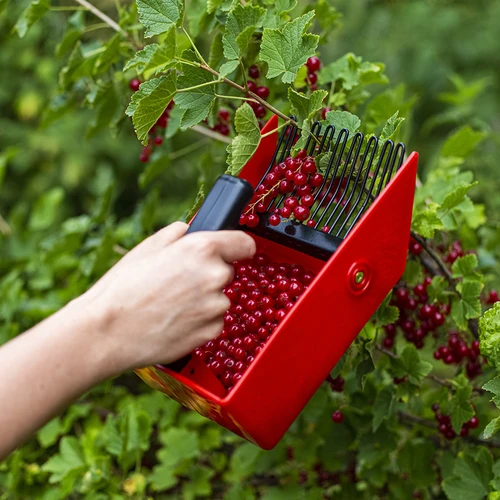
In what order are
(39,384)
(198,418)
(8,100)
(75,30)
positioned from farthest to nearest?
(8,100) < (198,418) < (75,30) < (39,384)

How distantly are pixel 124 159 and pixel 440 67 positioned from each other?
1447 mm

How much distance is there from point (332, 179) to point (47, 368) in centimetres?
42

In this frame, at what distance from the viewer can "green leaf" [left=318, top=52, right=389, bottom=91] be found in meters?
1.01

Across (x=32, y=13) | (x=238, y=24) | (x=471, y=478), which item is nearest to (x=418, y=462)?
(x=471, y=478)

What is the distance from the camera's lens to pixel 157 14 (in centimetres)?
81

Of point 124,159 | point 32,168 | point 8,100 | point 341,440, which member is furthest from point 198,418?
point 8,100

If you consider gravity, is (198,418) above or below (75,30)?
below

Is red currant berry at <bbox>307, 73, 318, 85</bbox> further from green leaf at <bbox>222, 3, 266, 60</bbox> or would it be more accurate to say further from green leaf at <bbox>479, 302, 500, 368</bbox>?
green leaf at <bbox>479, 302, 500, 368</bbox>

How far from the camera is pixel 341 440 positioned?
45.7 inches

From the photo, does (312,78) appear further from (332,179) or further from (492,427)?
(492,427)

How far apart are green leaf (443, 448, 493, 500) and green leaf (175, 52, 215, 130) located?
1.97 feet

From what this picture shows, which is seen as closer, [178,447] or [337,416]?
[337,416]

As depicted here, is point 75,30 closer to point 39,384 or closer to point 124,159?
point 39,384

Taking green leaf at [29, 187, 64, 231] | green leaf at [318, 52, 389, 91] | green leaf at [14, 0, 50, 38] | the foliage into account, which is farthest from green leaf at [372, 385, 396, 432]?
green leaf at [29, 187, 64, 231]
